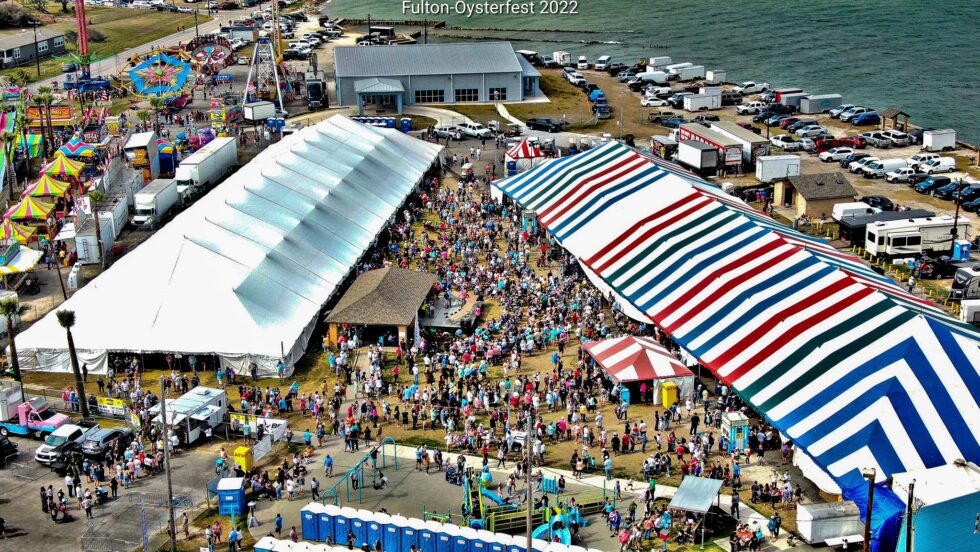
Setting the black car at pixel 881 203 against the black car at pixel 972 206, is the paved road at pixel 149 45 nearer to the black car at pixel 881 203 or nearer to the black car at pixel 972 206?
the black car at pixel 881 203

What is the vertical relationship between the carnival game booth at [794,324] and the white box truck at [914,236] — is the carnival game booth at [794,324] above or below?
above

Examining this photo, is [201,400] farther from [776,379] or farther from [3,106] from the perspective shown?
[3,106]

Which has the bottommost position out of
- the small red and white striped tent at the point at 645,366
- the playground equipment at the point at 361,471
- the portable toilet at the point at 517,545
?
the playground equipment at the point at 361,471

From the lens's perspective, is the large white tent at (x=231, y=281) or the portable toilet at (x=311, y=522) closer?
the portable toilet at (x=311, y=522)

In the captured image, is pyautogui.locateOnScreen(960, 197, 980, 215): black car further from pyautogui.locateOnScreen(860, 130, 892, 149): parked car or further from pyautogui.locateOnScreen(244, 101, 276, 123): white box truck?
pyautogui.locateOnScreen(244, 101, 276, 123): white box truck

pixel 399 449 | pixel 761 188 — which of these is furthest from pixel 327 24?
pixel 399 449

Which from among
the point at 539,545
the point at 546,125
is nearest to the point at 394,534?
the point at 539,545

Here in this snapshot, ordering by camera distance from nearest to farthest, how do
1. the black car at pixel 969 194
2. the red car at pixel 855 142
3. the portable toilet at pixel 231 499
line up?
1. the portable toilet at pixel 231 499
2. the black car at pixel 969 194
3. the red car at pixel 855 142

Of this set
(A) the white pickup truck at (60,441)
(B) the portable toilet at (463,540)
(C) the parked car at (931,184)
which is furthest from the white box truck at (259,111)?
(B) the portable toilet at (463,540)
